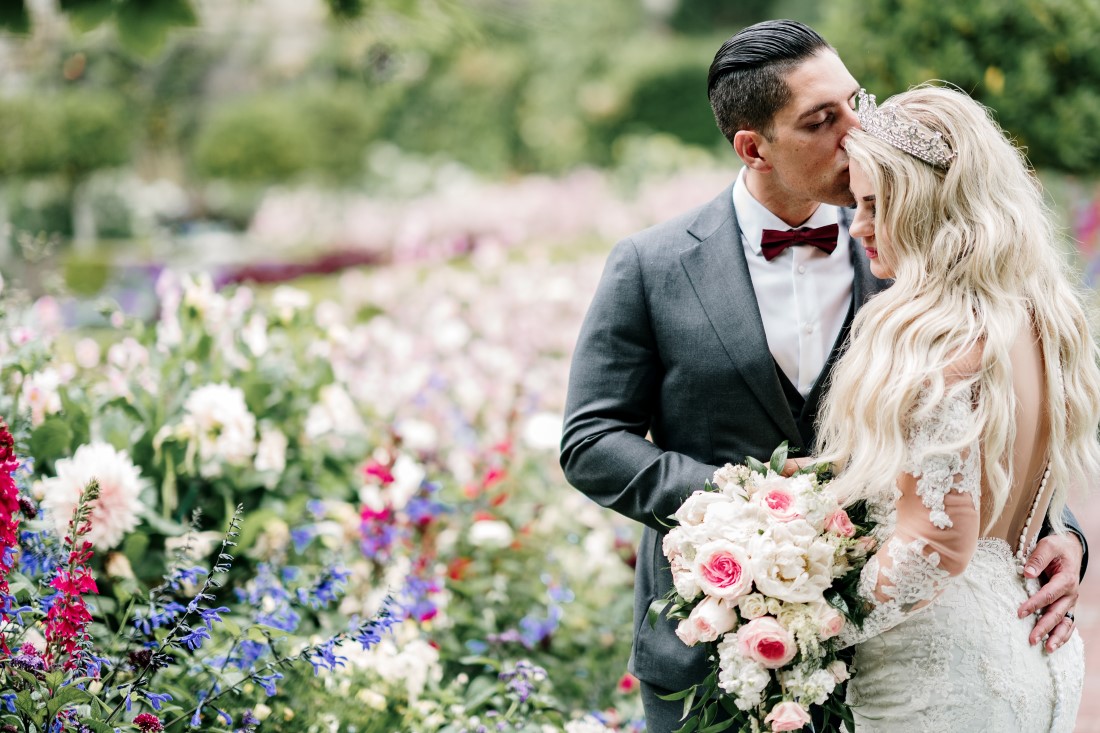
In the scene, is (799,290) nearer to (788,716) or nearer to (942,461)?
(942,461)

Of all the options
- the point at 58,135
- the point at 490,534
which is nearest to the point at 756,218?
the point at 490,534

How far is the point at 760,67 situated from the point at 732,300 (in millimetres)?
494

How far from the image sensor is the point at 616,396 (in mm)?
2318

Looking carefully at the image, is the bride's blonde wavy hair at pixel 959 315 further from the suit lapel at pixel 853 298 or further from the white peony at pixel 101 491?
the white peony at pixel 101 491

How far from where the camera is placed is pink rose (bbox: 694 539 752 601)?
77.0 inches

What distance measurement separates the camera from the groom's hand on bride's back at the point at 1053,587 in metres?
2.12

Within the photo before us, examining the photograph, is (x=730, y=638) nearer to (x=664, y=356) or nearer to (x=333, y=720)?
(x=664, y=356)

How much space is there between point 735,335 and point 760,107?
1.61ft

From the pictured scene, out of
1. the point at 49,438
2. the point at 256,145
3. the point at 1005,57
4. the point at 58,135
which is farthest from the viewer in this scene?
the point at 256,145

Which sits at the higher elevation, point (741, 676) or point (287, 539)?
point (741, 676)

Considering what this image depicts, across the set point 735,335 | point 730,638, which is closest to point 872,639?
point 730,638

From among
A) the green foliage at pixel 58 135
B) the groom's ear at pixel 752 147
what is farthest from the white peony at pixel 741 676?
the green foliage at pixel 58 135

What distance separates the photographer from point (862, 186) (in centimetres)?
206

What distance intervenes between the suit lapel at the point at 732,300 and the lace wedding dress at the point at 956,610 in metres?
0.32
